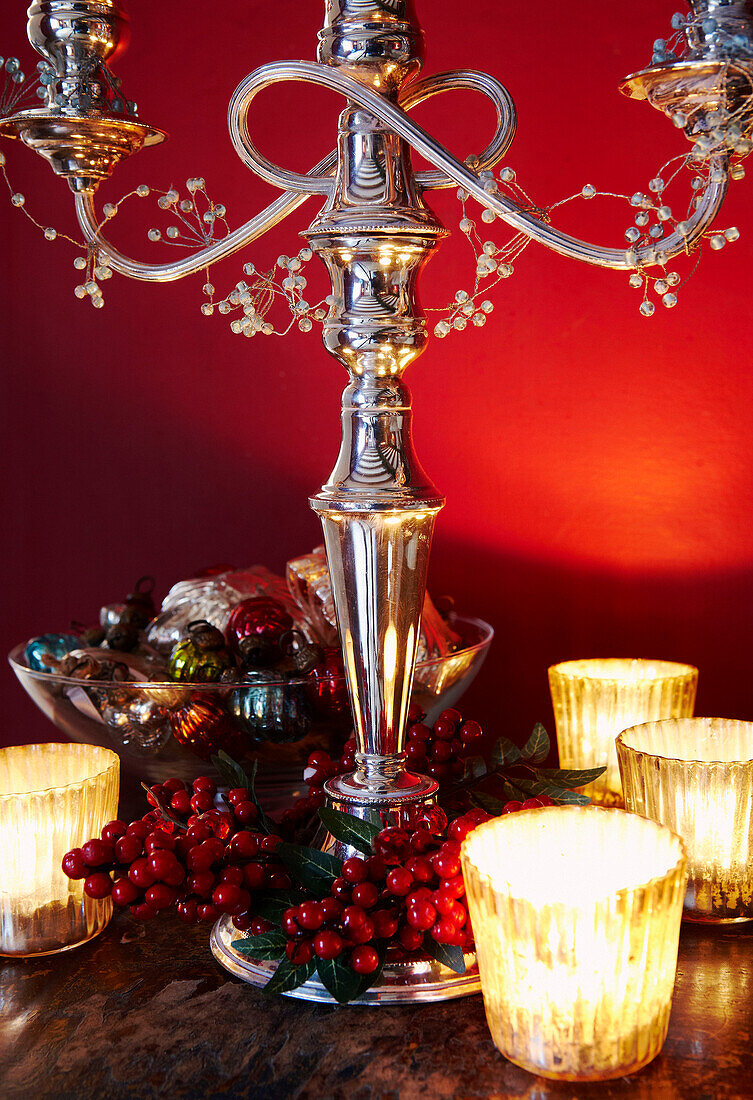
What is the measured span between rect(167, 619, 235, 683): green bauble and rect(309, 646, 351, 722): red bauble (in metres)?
0.07

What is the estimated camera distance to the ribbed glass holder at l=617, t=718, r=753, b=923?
0.64m

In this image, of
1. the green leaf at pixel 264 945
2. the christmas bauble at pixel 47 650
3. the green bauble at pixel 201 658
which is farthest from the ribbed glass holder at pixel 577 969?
the christmas bauble at pixel 47 650

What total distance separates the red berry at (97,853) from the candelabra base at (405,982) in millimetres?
81

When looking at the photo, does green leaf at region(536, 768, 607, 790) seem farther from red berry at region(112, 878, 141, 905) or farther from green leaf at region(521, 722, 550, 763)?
red berry at region(112, 878, 141, 905)

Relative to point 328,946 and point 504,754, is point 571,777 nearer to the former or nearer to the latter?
point 504,754

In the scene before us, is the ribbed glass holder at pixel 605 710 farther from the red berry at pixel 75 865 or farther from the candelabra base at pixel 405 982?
the red berry at pixel 75 865

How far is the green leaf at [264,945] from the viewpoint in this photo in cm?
55

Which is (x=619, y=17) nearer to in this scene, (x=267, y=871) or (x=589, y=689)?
(x=589, y=689)

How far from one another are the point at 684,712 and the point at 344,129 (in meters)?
0.49

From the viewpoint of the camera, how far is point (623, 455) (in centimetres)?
102

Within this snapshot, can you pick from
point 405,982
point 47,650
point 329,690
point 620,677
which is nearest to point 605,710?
point 620,677

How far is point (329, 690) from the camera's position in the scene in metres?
0.77

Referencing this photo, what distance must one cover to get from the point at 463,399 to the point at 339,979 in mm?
635

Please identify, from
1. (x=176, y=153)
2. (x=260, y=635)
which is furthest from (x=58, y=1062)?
(x=176, y=153)
